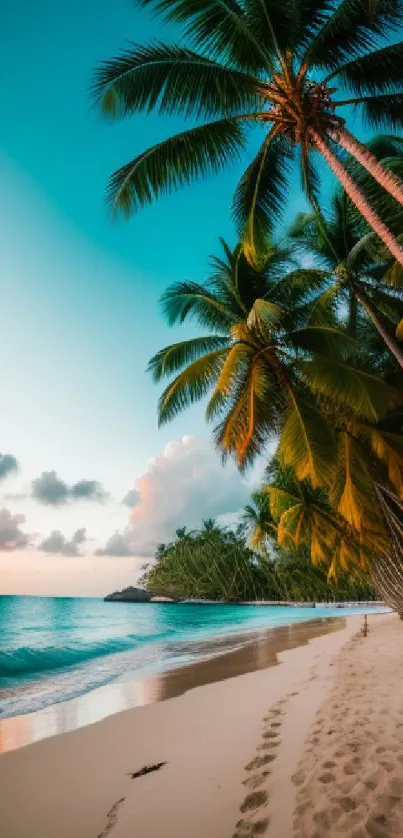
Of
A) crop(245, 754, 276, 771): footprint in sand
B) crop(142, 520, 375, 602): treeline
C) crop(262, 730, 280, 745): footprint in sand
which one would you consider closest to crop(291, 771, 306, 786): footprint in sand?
crop(245, 754, 276, 771): footprint in sand

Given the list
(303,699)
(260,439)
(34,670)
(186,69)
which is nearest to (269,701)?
(303,699)

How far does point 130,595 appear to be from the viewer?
8525 cm

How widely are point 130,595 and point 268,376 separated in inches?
3367

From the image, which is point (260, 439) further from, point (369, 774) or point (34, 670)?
point (34, 670)

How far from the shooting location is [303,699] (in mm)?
5727

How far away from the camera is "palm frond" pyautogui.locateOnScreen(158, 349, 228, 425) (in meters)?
8.58

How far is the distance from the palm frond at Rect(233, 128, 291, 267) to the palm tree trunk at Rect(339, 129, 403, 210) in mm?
1995

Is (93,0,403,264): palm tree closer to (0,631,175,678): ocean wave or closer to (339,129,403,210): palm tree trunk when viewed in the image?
(339,129,403,210): palm tree trunk

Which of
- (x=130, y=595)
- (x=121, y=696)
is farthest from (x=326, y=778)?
(x=130, y=595)

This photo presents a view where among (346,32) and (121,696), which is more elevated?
(346,32)

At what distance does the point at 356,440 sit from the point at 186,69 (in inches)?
265

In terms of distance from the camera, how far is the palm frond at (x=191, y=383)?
858cm

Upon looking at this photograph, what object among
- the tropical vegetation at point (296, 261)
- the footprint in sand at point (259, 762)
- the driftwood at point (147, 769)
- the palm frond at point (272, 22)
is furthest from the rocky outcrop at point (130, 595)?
the palm frond at point (272, 22)

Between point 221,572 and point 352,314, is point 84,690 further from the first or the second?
point 221,572
